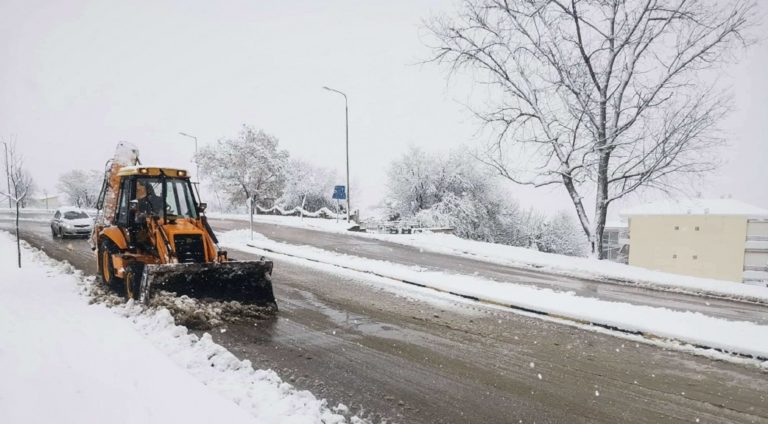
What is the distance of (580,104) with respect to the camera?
53.0 feet

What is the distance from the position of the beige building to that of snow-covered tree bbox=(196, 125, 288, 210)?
3290 centimetres

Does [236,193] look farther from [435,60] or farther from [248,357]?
[248,357]

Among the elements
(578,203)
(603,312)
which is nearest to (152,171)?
(603,312)

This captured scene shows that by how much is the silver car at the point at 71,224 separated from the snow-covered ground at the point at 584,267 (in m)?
13.8

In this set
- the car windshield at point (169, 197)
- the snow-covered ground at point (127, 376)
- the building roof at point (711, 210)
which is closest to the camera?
the snow-covered ground at point (127, 376)

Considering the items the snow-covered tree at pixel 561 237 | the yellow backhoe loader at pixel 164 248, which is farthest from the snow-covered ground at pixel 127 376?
the snow-covered tree at pixel 561 237

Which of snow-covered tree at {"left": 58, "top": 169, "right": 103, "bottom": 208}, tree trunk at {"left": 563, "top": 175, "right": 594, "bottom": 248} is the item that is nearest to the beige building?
tree trunk at {"left": 563, "top": 175, "right": 594, "bottom": 248}

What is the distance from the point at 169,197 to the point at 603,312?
849 cm

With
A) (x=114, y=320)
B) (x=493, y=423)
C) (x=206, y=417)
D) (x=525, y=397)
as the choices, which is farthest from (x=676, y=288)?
(x=114, y=320)

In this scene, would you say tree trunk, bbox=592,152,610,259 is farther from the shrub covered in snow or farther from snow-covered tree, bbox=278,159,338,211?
snow-covered tree, bbox=278,159,338,211

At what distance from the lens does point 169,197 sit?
8.84 metres

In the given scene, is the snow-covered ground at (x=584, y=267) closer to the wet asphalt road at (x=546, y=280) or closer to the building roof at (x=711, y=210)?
the wet asphalt road at (x=546, y=280)

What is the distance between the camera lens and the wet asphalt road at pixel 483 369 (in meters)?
4.33

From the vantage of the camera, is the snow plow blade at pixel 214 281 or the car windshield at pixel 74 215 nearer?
the snow plow blade at pixel 214 281
